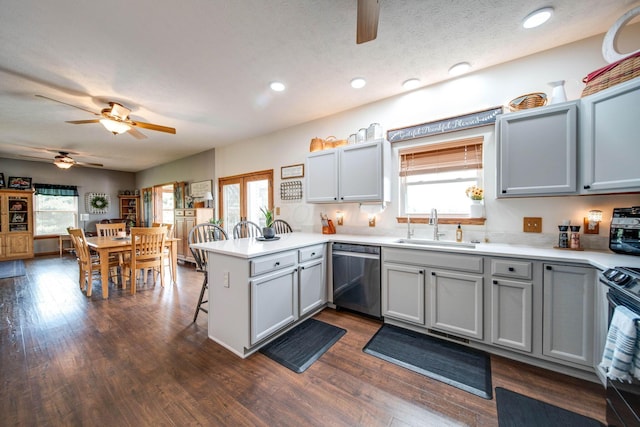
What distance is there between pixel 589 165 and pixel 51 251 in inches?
435

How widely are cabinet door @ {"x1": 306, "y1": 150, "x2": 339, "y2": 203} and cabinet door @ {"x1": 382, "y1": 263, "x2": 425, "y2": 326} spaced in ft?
3.92

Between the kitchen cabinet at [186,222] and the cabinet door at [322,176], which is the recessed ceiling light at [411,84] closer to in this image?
the cabinet door at [322,176]

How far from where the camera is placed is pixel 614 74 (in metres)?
1.66

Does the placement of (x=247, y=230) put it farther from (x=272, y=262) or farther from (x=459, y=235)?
(x=459, y=235)

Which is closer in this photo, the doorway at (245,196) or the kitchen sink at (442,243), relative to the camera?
the kitchen sink at (442,243)

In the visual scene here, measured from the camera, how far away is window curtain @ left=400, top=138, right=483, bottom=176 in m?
2.55

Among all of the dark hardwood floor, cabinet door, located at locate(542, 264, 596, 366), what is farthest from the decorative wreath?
cabinet door, located at locate(542, 264, 596, 366)

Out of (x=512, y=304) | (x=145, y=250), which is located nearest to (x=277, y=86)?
(x=512, y=304)

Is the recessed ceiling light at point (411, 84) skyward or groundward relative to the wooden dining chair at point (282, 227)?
skyward

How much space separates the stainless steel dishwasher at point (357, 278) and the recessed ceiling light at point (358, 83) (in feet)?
6.13

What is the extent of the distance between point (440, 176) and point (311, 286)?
1.99 m

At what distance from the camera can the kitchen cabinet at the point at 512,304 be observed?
1.80 m

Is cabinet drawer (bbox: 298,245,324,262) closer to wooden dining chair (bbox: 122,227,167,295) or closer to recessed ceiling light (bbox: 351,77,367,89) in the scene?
recessed ceiling light (bbox: 351,77,367,89)

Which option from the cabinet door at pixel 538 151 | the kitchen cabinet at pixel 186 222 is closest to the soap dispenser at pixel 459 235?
the cabinet door at pixel 538 151
